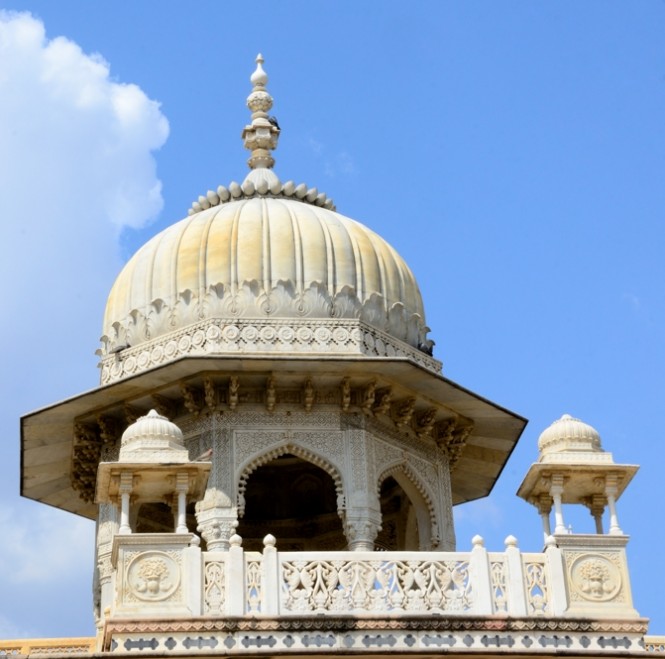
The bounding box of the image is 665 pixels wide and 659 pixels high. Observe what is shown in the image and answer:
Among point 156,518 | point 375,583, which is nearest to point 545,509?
point 375,583

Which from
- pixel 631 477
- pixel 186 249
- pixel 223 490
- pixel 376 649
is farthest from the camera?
pixel 186 249

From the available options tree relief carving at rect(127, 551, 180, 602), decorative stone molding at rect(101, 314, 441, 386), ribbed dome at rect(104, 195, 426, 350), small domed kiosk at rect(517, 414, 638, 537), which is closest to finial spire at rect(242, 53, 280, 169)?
ribbed dome at rect(104, 195, 426, 350)

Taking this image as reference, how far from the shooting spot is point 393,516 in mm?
22812

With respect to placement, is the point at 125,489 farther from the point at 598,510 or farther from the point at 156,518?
the point at 156,518

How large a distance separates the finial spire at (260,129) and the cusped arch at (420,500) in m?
4.27

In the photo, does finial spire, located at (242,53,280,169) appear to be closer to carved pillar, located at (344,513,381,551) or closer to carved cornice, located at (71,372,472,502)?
carved cornice, located at (71,372,472,502)

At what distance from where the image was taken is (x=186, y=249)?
69.7ft

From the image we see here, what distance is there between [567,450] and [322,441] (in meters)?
2.85

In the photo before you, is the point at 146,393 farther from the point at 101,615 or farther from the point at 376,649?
the point at 376,649

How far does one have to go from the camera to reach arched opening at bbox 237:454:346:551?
23.2m

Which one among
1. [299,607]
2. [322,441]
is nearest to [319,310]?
[322,441]

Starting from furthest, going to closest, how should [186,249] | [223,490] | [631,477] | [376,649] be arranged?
1. [186,249]
2. [223,490]
3. [631,477]
4. [376,649]

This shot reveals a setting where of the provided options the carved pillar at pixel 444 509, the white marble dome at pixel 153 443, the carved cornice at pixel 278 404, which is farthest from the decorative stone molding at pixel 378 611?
the carved pillar at pixel 444 509

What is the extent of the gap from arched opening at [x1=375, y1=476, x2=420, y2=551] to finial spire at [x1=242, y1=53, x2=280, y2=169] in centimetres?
397
